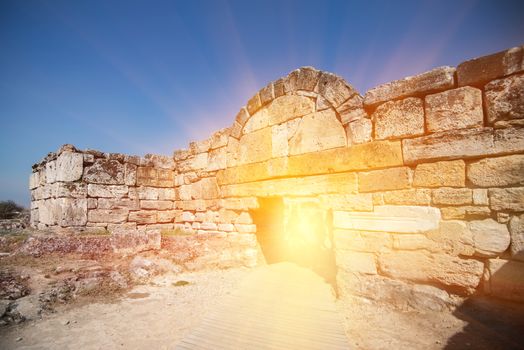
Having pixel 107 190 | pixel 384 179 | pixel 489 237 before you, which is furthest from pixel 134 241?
pixel 489 237

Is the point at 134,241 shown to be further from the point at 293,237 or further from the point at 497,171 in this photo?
the point at 497,171

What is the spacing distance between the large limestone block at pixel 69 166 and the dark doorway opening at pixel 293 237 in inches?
170

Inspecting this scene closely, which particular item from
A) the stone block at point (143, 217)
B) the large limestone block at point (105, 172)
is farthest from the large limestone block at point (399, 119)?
the large limestone block at point (105, 172)

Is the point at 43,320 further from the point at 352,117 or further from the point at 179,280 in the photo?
the point at 352,117

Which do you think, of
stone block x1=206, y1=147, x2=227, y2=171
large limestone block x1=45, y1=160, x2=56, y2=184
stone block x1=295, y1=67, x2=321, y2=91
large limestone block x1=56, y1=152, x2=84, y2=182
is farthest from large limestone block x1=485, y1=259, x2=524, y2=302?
large limestone block x1=45, y1=160, x2=56, y2=184

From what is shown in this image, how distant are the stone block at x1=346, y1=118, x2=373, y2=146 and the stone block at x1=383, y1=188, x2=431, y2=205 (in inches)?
34.3

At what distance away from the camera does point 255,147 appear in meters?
5.51

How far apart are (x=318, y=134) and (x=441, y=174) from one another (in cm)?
189

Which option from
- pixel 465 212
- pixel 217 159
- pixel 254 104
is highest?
pixel 254 104

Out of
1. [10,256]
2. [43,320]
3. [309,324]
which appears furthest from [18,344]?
[309,324]

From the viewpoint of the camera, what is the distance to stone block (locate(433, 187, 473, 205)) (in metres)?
3.04

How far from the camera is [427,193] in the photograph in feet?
10.8

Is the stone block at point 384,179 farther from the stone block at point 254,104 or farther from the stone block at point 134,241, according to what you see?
the stone block at point 134,241

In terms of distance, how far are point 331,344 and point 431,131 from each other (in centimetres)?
279
